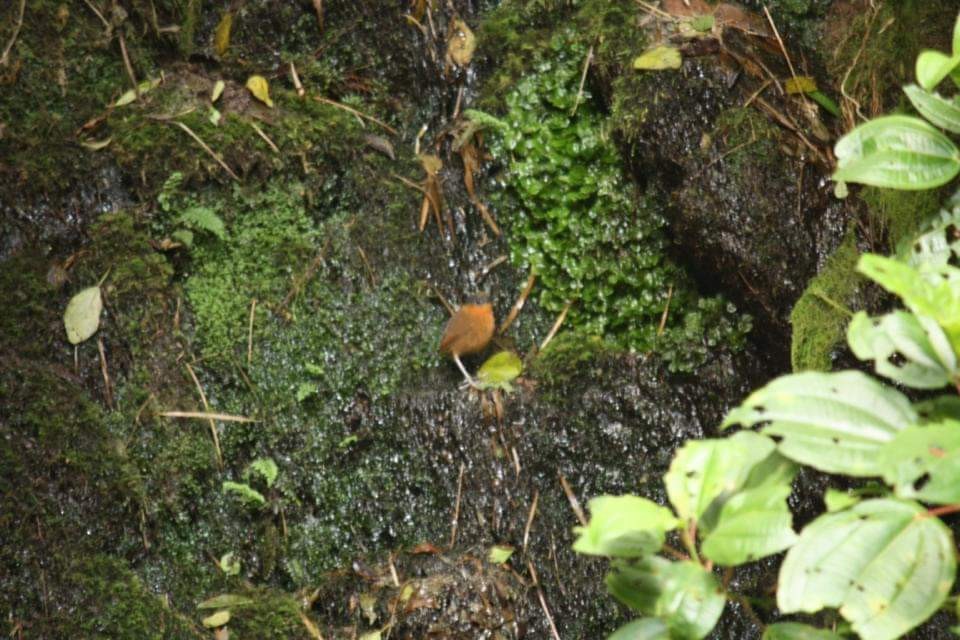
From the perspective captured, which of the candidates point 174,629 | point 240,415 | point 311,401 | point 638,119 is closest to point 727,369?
point 638,119

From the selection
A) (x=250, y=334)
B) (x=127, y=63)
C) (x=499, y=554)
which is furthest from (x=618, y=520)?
(x=127, y=63)

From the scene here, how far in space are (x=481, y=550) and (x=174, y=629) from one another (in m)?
1.18

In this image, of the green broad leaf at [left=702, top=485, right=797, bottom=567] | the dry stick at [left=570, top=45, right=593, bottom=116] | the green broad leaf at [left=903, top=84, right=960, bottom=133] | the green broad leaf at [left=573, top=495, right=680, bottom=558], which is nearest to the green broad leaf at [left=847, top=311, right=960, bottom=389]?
the green broad leaf at [left=702, top=485, right=797, bottom=567]

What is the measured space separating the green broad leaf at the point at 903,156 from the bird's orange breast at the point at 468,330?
2172 millimetres

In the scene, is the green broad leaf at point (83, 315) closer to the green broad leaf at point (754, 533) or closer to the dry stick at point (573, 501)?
the dry stick at point (573, 501)

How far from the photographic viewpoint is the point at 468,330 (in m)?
3.90

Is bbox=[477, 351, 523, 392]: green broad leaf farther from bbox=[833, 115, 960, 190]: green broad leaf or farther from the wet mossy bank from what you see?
bbox=[833, 115, 960, 190]: green broad leaf

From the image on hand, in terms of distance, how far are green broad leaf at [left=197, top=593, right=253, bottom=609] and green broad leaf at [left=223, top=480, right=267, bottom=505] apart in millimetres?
375

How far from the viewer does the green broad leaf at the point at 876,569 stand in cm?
137

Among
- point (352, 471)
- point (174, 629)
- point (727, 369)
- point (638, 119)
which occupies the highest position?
point (638, 119)

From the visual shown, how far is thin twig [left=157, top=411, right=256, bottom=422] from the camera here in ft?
12.4

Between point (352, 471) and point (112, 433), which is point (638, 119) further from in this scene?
point (112, 433)

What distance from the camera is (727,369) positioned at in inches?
150

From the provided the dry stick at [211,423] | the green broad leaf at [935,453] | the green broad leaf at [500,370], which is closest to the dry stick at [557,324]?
the green broad leaf at [500,370]
